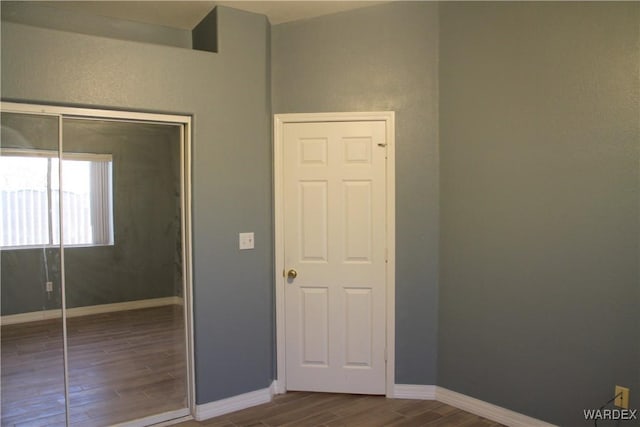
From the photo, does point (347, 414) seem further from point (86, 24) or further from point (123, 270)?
point (86, 24)

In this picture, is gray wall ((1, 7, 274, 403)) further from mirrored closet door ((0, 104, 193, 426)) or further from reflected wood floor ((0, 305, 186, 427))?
reflected wood floor ((0, 305, 186, 427))

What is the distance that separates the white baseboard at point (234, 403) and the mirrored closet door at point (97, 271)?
0.13 m

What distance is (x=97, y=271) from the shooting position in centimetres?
290

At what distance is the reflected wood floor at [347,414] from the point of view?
2.99 m

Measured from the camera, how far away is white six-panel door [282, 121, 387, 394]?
131 inches

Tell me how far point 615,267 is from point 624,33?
123cm

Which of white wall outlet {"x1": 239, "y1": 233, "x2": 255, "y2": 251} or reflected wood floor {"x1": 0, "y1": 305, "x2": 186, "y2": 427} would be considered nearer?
reflected wood floor {"x1": 0, "y1": 305, "x2": 186, "y2": 427}

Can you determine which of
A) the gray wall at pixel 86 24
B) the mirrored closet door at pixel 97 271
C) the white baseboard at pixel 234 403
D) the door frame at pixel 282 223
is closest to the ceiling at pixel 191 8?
the gray wall at pixel 86 24

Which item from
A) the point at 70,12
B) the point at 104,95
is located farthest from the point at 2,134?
the point at 70,12

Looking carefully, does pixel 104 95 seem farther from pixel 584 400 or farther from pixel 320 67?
pixel 584 400

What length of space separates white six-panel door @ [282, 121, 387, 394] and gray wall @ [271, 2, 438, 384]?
0.47 ft

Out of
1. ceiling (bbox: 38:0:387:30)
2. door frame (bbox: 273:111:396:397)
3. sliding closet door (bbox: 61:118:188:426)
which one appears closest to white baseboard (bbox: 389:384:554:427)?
door frame (bbox: 273:111:396:397)

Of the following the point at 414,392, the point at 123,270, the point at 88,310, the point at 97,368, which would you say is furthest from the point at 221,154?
the point at 414,392

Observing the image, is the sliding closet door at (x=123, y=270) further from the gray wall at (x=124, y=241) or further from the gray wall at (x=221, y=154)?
the gray wall at (x=221, y=154)
